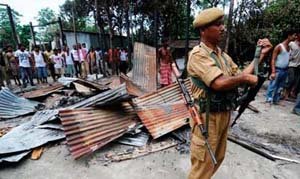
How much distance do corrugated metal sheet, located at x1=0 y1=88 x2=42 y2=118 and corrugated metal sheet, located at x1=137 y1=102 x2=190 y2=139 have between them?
2.76 m

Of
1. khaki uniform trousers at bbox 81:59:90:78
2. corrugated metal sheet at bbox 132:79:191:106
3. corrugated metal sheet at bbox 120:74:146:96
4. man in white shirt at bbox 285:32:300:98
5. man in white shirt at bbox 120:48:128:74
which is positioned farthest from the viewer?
man in white shirt at bbox 120:48:128:74

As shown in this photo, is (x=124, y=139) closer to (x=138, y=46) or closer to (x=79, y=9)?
(x=138, y=46)

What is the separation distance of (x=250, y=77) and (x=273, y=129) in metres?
3.19

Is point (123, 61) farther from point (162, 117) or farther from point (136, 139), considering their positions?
point (136, 139)

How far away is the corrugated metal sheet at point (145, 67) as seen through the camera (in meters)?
6.75

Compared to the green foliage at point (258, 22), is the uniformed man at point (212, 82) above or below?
below

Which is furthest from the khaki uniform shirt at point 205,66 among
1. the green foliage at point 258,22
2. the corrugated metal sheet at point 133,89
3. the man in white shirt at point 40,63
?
the man in white shirt at point 40,63

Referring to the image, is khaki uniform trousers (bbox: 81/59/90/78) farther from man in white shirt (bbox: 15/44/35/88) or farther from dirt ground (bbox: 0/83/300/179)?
dirt ground (bbox: 0/83/300/179)

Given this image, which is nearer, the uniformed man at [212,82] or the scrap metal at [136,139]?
the uniformed man at [212,82]

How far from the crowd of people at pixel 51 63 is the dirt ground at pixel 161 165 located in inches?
270

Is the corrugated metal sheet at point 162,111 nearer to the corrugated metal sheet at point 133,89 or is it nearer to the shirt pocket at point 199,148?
the corrugated metal sheet at point 133,89

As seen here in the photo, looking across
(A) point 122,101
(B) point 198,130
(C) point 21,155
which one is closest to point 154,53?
(A) point 122,101

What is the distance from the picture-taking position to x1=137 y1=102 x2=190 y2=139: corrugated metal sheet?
13.1ft

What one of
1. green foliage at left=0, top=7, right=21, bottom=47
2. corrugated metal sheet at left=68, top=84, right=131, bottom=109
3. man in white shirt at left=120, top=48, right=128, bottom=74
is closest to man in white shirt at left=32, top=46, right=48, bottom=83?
man in white shirt at left=120, top=48, right=128, bottom=74
